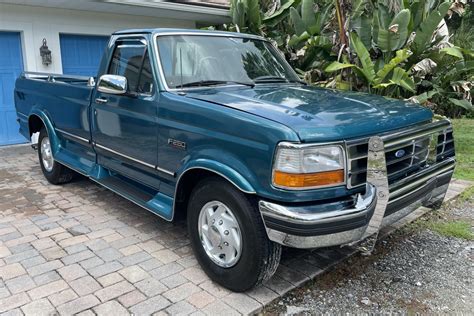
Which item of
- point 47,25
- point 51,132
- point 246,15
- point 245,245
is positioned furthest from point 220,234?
point 246,15

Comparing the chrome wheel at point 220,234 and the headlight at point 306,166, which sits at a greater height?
the headlight at point 306,166

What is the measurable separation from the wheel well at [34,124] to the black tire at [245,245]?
4.08 m

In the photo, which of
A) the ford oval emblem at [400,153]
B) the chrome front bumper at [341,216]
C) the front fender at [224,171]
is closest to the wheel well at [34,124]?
the front fender at [224,171]

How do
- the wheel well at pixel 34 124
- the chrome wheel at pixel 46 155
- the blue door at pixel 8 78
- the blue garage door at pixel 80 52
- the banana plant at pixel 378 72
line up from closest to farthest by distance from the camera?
the chrome wheel at pixel 46 155, the wheel well at pixel 34 124, the banana plant at pixel 378 72, the blue door at pixel 8 78, the blue garage door at pixel 80 52

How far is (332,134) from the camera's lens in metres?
2.82

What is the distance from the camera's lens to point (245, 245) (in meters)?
3.07

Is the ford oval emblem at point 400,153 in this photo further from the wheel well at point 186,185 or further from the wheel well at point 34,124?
the wheel well at point 34,124

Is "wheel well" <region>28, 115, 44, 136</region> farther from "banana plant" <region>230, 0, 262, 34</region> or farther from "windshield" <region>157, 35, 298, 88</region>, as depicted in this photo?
"banana plant" <region>230, 0, 262, 34</region>

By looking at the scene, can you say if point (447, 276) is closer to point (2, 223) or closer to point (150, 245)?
point (150, 245)

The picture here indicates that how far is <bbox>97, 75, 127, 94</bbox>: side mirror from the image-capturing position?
394cm

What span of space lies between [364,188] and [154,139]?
1.88 metres

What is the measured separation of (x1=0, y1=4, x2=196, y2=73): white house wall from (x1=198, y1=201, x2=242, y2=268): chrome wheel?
24.6ft

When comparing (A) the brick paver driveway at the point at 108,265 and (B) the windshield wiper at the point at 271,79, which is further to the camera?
(B) the windshield wiper at the point at 271,79

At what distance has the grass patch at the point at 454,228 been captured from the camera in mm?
4309
